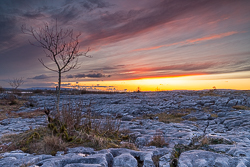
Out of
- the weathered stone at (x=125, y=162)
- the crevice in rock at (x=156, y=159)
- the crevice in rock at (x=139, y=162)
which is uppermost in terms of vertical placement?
the weathered stone at (x=125, y=162)

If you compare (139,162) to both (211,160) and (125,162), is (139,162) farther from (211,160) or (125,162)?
(211,160)

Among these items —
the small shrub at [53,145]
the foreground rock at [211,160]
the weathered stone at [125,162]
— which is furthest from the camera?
the small shrub at [53,145]

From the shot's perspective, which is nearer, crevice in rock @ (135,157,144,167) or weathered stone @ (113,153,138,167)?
weathered stone @ (113,153,138,167)

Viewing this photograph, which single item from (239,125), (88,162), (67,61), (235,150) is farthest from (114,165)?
(239,125)

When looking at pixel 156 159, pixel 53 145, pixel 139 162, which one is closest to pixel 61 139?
pixel 53 145

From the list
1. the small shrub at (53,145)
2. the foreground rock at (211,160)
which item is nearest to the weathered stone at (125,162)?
the foreground rock at (211,160)

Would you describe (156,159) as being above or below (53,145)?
below

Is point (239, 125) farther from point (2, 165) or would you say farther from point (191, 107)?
point (2, 165)

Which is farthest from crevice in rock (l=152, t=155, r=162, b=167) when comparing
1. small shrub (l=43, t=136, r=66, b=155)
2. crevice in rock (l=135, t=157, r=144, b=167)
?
small shrub (l=43, t=136, r=66, b=155)

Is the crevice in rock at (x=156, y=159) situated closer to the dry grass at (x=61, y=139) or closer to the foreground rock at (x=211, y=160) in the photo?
the foreground rock at (x=211, y=160)

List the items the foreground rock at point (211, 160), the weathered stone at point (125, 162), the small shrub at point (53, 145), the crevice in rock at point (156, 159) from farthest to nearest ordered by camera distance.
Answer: the small shrub at point (53, 145) → the crevice in rock at point (156, 159) → the weathered stone at point (125, 162) → the foreground rock at point (211, 160)

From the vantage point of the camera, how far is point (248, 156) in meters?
4.13

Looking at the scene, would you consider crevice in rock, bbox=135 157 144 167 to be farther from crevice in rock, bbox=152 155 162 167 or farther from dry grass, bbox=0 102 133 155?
dry grass, bbox=0 102 133 155

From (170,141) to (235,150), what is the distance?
221cm
